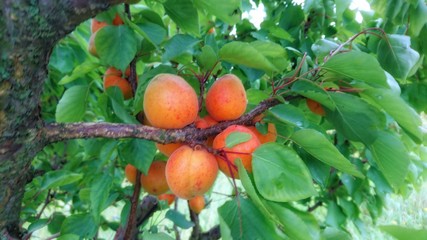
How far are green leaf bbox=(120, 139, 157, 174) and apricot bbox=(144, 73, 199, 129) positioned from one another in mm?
262

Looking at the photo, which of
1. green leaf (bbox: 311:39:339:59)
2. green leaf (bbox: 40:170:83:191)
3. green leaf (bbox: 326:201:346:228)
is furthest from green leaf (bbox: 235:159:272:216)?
green leaf (bbox: 326:201:346:228)

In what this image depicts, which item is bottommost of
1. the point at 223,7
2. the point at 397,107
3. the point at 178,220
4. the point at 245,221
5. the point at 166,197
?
the point at 166,197

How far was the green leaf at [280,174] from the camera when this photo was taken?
1.81 feet

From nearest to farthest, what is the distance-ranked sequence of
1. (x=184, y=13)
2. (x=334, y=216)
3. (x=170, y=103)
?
(x=170, y=103) → (x=184, y=13) → (x=334, y=216)

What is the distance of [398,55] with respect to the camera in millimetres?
886

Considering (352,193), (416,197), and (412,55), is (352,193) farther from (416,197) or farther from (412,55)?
(416,197)

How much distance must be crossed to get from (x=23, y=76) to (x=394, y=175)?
67cm

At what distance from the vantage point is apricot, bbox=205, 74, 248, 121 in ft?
2.19

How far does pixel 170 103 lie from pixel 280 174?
0.69 feet

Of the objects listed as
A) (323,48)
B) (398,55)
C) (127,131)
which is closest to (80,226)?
(127,131)

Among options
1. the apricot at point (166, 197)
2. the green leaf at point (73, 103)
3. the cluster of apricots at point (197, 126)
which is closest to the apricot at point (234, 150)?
the cluster of apricots at point (197, 126)

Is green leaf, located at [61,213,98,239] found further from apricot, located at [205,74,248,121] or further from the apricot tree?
apricot, located at [205,74,248,121]

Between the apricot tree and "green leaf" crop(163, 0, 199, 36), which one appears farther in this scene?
"green leaf" crop(163, 0, 199, 36)

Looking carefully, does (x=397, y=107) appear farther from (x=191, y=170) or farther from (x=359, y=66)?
(x=191, y=170)
